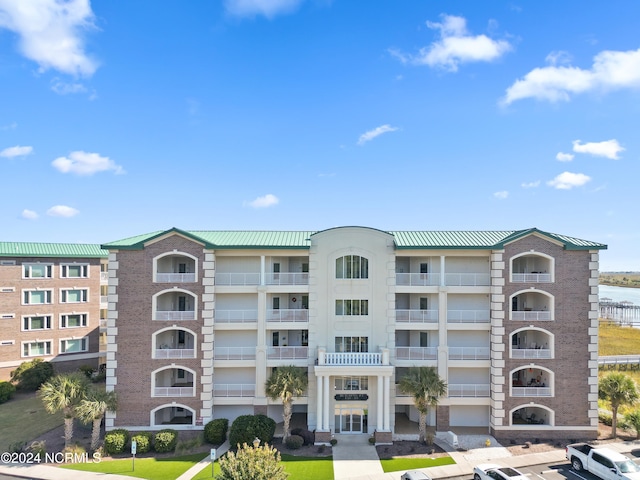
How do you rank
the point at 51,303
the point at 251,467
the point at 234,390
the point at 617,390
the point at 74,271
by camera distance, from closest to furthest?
1. the point at 251,467
2. the point at 617,390
3. the point at 234,390
4. the point at 51,303
5. the point at 74,271

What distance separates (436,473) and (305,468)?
8.04 m

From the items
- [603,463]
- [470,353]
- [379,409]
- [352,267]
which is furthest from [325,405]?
[603,463]

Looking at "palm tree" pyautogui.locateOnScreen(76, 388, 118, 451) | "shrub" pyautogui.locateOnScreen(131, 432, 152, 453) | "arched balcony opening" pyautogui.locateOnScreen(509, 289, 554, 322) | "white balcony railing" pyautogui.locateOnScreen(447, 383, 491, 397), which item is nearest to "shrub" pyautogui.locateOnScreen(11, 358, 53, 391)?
"palm tree" pyautogui.locateOnScreen(76, 388, 118, 451)

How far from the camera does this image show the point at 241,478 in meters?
17.1

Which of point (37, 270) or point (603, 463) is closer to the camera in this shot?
point (603, 463)

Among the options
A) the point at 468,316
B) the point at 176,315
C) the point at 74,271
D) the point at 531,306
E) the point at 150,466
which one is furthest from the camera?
the point at 74,271

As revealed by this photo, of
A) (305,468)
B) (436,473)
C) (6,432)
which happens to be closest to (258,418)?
(305,468)

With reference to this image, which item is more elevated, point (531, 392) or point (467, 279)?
point (467, 279)

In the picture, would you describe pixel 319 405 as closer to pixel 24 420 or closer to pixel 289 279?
pixel 289 279

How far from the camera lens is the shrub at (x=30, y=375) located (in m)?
41.1

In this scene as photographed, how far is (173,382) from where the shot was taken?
111 feet

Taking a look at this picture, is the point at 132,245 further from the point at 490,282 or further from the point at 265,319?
the point at 490,282

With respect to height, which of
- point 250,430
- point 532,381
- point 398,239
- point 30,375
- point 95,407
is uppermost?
point 398,239

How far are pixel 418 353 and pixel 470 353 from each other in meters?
4.05
